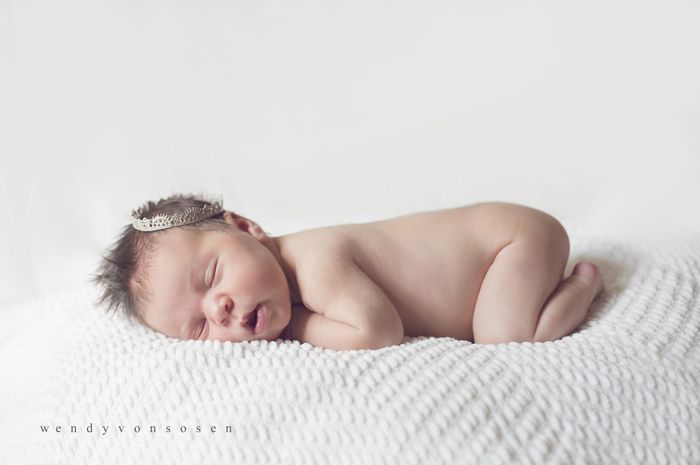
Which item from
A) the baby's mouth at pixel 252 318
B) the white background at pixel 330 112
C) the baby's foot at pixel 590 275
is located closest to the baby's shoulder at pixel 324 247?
the baby's mouth at pixel 252 318

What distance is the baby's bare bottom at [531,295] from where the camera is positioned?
4.52 ft

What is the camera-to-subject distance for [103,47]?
2.37m

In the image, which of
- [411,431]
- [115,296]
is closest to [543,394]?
[411,431]

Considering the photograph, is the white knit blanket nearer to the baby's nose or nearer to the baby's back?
the baby's nose

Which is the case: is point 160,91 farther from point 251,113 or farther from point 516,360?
point 516,360

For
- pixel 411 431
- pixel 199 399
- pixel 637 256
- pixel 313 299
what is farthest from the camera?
pixel 637 256

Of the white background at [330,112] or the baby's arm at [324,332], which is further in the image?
the white background at [330,112]

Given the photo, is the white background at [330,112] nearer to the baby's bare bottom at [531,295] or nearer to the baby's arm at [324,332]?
the baby's bare bottom at [531,295]

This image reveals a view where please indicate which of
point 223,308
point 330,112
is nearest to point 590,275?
point 223,308

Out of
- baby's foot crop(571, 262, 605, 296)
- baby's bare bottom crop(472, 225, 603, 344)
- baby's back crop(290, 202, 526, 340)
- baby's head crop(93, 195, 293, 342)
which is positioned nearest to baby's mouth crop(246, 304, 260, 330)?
baby's head crop(93, 195, 293, 342)

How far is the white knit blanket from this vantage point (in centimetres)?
104

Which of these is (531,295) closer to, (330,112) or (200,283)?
(200,283)

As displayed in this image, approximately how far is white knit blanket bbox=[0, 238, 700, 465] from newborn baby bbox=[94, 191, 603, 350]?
68mm

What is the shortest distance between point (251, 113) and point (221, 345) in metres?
1.29
